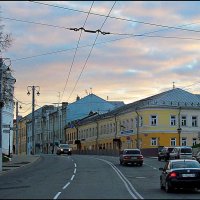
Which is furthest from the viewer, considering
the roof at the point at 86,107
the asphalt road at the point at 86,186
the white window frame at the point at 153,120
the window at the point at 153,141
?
the roof at the point at 86,107

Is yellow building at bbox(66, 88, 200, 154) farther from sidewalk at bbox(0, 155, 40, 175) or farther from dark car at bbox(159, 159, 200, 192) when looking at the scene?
dark car at bbox(159, 159, 200, 192)

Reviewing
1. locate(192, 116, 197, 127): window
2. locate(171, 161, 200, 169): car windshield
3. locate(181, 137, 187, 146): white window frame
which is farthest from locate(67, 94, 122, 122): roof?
locate(171, 161, 200, 169): car windshield

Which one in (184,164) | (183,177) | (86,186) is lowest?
(86,186)

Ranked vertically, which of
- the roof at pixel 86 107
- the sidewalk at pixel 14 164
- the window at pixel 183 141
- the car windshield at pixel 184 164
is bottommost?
the sidewalk at pixel 14 164

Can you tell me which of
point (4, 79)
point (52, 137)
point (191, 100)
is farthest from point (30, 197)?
point (52, 137)

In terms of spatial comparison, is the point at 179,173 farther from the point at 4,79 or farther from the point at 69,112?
the point at 69,112

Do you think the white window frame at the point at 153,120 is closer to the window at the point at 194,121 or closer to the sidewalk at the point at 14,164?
the window at the point at 194,121

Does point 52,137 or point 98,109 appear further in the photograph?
point 52,137

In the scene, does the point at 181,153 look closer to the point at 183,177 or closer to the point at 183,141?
the point at 183,177

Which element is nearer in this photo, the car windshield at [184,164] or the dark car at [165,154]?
the car windshield at [184,164]

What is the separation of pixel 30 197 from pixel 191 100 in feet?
234

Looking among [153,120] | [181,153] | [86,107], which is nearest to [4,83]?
[181,153]

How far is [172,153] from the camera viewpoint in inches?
2174

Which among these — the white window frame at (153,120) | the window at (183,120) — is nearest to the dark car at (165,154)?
the white window frame at (153,120)
